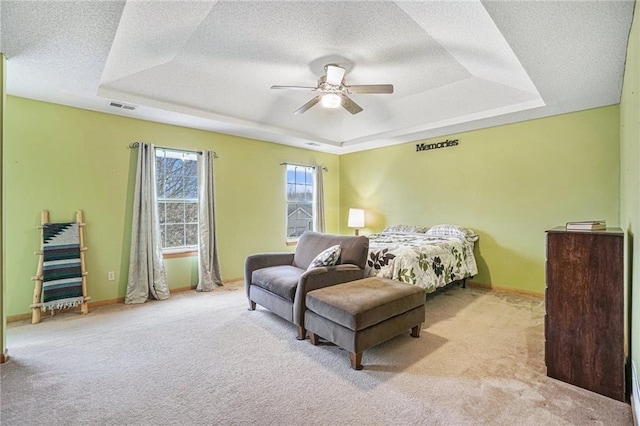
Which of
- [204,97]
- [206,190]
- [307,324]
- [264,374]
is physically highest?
[204,97]

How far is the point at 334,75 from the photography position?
2.82 m

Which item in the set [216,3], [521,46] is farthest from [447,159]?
[216,3]

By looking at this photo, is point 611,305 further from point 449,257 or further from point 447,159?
point 447,159

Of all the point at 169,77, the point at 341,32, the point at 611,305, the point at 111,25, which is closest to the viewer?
the point at 611,305

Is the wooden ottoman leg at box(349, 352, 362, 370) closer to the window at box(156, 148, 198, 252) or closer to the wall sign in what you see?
the window at box(156, 148, 198, 252)

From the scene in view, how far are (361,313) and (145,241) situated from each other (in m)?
3.13

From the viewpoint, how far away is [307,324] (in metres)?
2.58

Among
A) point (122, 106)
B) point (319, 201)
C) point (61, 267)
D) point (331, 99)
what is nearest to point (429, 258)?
point (331, 99)

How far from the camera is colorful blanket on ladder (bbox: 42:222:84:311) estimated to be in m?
3.21

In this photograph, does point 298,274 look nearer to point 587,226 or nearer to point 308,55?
point 308,55

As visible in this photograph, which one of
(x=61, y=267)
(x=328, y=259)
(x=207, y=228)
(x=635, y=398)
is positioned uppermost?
(x=207, y=228)

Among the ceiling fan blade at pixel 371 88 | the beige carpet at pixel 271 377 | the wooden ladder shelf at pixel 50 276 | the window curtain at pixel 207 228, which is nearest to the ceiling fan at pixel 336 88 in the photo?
the ceiling fan blade at pixel 371 88

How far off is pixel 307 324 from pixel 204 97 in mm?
3051

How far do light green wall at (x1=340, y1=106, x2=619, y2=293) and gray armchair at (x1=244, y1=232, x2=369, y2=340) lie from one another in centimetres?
237
